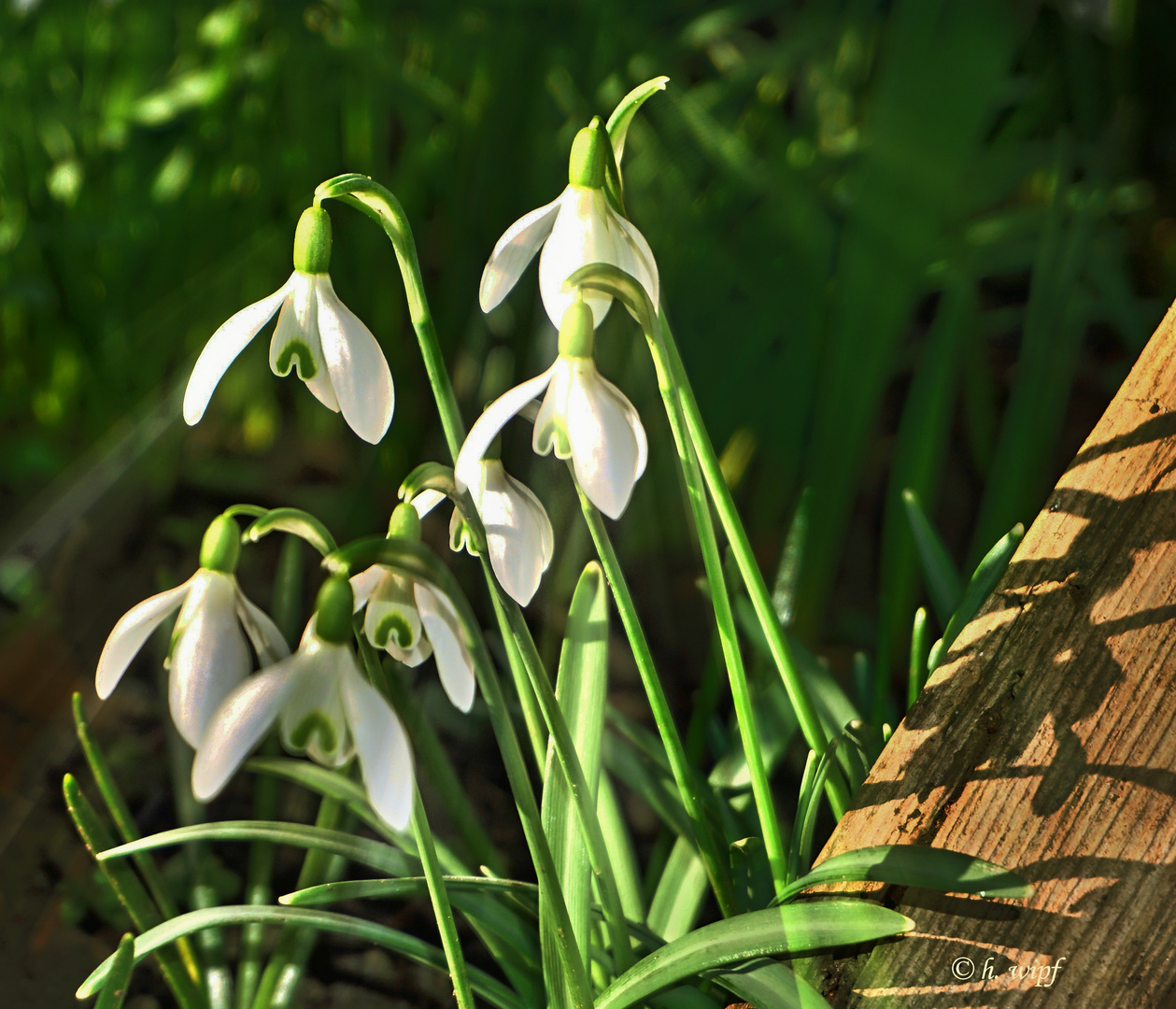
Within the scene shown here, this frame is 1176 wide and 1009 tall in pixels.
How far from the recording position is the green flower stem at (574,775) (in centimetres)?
32

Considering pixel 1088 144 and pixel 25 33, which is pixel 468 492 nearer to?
pixel 1088 144

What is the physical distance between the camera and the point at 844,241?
862mm

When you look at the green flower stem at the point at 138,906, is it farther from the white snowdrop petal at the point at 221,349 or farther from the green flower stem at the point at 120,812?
the white snowdrop petal at the point at 221,349

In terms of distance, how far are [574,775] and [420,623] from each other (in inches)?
3.9

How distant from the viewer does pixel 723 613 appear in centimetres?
41

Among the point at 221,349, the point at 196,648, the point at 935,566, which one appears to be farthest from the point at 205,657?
the point at 935,566

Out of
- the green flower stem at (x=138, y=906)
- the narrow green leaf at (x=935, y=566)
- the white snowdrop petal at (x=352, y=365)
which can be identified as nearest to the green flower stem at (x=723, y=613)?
the white snowdrop petal at (x=352, y=365)

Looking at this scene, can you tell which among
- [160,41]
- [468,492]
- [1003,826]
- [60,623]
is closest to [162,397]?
[60,623]

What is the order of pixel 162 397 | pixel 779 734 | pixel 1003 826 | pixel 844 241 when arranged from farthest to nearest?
pixel 162 397
pixel 844 241
pixel 779 734
pixel 1003 826

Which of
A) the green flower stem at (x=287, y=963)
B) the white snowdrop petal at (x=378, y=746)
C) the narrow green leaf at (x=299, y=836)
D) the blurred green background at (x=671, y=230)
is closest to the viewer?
the white snowdrop petal at (x=378, y=746)

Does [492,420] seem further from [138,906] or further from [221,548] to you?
[138,906]

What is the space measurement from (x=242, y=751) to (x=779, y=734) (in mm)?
483

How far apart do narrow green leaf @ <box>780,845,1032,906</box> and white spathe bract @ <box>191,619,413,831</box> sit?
23 centimetres

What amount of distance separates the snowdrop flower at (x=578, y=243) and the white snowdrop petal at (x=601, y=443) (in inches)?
1.5
